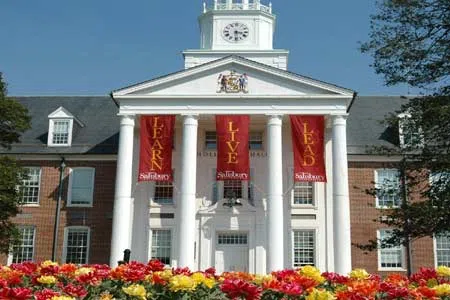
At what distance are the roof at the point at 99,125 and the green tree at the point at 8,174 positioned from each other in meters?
6.63

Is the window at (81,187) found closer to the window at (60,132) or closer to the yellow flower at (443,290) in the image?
the window at (60,132)

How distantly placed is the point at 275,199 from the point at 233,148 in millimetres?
3286

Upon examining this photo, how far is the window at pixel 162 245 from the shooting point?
31.0m

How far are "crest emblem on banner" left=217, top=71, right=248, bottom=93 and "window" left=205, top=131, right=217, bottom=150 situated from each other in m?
3.49

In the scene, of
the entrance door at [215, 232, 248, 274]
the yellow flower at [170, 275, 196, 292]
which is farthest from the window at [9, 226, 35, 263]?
the yellow flower at [170, 275, 196, 292]

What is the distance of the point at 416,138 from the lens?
1892 centimetres

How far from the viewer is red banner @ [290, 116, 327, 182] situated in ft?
92.9

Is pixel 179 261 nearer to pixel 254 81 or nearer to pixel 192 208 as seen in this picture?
pixel 192 208

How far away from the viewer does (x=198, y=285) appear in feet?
22.9

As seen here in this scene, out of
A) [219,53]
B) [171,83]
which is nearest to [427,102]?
[171,83]

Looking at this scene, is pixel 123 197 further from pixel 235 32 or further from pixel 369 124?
pixel 369 124

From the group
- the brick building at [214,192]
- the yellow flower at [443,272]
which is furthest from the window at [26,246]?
the yellow flower at [443,272]

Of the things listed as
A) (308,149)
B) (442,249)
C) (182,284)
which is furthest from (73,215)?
(182,284)

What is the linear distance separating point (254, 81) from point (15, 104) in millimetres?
12115
